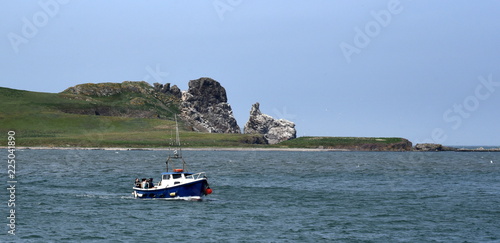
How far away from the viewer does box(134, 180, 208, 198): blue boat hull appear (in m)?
77.4

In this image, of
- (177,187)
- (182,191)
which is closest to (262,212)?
(182,191)

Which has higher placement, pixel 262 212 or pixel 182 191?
pixel 182 191

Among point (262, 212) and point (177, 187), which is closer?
point (262, 212)

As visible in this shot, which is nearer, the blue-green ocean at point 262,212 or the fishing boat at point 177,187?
the blue-green ocean at point 262,212

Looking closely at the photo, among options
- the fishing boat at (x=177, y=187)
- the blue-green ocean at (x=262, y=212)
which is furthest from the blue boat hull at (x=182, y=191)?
the blue-green ocean at (x=262, y=212)

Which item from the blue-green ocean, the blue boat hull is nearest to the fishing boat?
the blue boat hull

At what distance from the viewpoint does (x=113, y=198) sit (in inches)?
3155

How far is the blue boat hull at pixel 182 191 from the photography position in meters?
77.4

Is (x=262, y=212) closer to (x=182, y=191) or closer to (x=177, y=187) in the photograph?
(x=182, y=191)

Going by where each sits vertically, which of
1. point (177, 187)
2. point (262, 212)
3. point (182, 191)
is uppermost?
point (177, 187)

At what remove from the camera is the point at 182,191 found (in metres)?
Result: 78.0

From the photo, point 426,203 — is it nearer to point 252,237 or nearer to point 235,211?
point 235,211

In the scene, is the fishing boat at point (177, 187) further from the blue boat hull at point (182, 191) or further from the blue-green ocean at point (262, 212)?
the blue-green ocean at point (262, 212)

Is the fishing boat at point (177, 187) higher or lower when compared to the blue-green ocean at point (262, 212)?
higher
